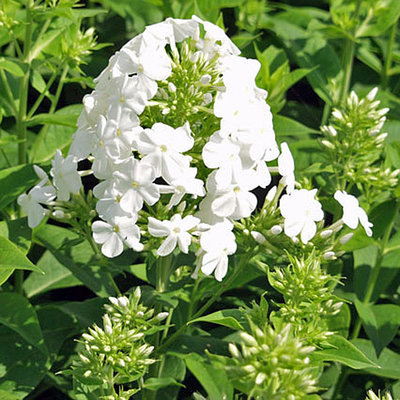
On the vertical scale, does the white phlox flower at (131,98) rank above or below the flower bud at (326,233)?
above

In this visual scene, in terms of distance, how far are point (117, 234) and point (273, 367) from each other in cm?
64

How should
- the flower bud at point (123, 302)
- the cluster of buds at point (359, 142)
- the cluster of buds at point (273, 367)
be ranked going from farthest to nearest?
the cluster of buds at point (359, 142)
the flower bud at point (123, 302)
the cluster of buds at point (273, 367)

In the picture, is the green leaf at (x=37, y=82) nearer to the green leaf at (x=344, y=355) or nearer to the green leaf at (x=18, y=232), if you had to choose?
the green leaf at (x=18, y=232)

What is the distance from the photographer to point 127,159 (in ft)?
6.05

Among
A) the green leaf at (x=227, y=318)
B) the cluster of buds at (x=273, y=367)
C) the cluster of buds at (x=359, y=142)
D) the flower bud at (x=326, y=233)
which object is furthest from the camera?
the cluster of buds at (x=359, y=142)

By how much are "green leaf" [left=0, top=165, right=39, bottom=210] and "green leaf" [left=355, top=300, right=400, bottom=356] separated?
1.39m

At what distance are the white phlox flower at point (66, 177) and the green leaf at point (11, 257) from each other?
22 centimetres

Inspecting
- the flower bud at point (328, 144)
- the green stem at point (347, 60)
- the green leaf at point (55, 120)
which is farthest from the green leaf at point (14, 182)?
the green stem at point (347, 60)

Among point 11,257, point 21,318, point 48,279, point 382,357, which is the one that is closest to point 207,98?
point 11,257

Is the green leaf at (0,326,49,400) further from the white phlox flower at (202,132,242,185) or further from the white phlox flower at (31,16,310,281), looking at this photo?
the white phlox flower at (202,132,242,185)

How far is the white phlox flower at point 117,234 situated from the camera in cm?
188

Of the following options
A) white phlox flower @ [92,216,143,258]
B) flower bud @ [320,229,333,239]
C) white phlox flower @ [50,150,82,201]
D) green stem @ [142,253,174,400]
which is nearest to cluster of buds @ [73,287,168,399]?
white phlox flower @ [92,216,143,258]

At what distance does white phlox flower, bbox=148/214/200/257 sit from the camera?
6.13 feet

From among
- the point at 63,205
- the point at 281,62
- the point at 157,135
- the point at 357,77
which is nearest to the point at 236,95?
the point at 157,135
